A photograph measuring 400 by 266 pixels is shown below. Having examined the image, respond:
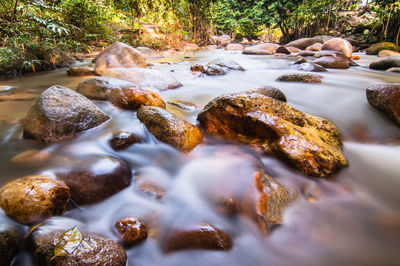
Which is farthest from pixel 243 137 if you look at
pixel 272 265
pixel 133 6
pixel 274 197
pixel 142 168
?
pixel 133 6

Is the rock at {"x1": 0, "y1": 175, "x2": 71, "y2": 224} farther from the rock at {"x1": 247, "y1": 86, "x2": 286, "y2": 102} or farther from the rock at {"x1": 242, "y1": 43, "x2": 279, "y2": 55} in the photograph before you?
the rock at {"x1": 242, "y1": 43, "x2": 279, "y2": 55}

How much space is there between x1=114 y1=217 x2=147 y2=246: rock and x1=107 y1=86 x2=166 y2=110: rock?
1944mm

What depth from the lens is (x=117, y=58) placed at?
5.12 m

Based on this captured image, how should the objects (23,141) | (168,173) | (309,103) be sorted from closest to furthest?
(168,173), (23,141), (309,103)

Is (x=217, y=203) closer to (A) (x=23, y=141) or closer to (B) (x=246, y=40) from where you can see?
(A) (x=23, y=141)

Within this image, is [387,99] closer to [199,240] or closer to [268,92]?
[268,92]

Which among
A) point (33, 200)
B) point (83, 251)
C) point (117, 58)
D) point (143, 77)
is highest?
point (117, 58)

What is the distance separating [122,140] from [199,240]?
4.63ft

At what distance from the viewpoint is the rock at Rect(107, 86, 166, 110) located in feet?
10.0

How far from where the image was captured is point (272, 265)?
1.32 m

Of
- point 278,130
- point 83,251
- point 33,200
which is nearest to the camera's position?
point 83,251

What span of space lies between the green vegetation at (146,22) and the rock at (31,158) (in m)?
2.96

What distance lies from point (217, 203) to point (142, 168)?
85 cm

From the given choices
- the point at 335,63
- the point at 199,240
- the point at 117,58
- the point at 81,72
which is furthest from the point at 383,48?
the point at 199,240
